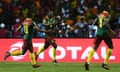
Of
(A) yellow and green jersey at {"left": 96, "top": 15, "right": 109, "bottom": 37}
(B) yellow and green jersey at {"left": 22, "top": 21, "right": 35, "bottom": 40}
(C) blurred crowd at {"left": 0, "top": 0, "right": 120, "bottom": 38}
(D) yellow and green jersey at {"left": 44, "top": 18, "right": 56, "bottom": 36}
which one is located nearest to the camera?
(A) yellow and green jersey at {"left": 96, "top": 15, "right": 109, "bottom": 37}

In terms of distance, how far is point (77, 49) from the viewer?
21.5m

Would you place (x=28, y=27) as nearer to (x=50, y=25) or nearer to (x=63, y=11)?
(x=50, y=25)

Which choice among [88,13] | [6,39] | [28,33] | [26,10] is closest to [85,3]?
[88,13]

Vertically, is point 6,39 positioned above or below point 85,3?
below

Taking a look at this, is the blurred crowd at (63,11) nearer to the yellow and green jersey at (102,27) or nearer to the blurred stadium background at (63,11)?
the blurred stadium background at (63,11)

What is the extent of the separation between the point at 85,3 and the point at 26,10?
3310 mm

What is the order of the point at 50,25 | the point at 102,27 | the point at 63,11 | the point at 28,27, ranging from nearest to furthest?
the point at 102,27 → the point at 28,27 → the point at 50,25 → the point at 63,11

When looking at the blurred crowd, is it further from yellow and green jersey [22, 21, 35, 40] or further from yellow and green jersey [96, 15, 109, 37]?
yellow and green jersey [96, 15, 109, 37]

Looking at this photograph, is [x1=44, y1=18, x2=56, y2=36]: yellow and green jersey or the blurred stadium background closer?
[x1=44, y1=18, x2=56, y2=36]: yellow and green jersey

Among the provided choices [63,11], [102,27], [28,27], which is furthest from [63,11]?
[102,27]

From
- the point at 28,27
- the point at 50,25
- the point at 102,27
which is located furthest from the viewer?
the point at 50,25

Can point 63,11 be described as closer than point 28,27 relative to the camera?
No

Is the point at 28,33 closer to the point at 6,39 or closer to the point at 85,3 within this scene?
the point at 6,39

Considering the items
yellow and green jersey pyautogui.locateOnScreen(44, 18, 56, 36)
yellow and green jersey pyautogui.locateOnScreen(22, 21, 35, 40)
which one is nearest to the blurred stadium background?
yellow and green jersey pyautogui.locateOnScreen(44, 18, 56, 36)
